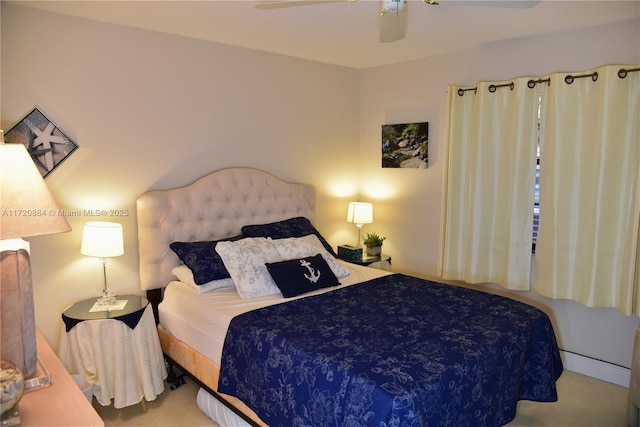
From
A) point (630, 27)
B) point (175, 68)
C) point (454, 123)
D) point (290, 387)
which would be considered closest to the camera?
point (290, 387)

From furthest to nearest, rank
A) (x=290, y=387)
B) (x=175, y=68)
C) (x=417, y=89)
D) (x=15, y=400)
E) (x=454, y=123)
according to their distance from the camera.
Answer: (x=417, y=89) → (x=454, y=123) → (x=175, y=68) → (x=290, y=387) → (x=15, y=400)

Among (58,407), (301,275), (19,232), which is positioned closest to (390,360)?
(301,275)

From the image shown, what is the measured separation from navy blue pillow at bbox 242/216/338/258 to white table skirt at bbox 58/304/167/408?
111cm

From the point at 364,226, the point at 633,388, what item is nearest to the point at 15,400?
the point at 633,388

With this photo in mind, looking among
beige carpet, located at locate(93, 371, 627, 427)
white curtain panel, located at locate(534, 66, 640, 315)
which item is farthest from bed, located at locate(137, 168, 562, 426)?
white curtain panel, located at locate(534, 66, 640, 315)

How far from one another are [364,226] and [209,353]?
2509 mm

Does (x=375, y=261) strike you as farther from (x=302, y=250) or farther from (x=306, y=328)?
(x=306, y=328)

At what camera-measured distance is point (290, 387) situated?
2098mm

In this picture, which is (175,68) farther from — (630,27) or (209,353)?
(630,27)

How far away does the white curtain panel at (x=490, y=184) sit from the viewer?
3.49 m

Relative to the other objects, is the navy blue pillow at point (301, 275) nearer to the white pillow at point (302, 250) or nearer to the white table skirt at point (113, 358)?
the white pillow at point (302, 250)

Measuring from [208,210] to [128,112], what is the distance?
2.97 ft

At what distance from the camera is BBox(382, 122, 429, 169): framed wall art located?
4203 mm

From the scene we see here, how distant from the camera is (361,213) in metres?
4.40
